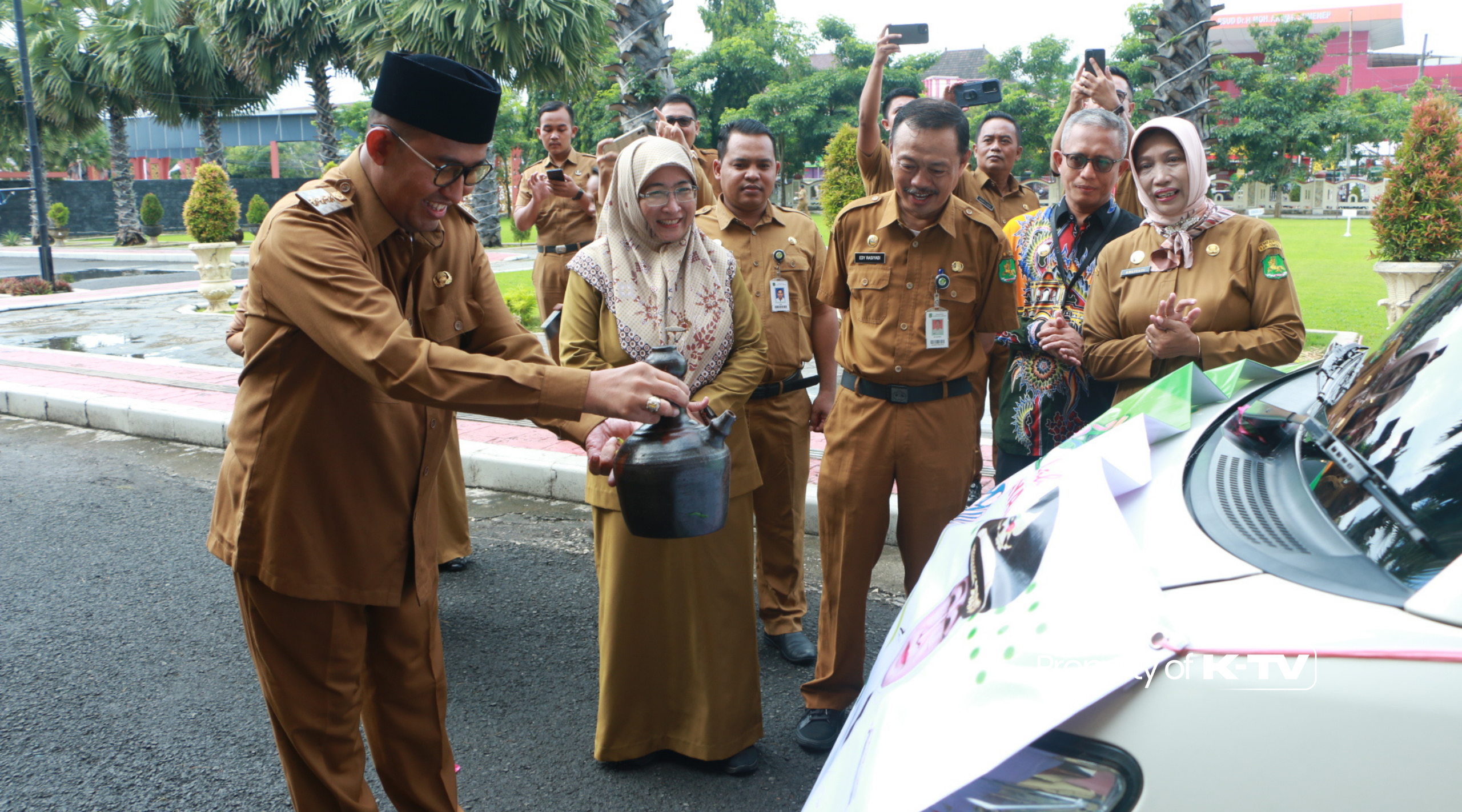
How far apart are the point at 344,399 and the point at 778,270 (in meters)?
2.25

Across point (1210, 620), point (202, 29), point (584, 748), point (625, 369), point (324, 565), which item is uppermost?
point (202, 29)

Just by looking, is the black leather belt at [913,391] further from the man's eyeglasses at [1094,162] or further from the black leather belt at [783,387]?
the man's eyeglasses at [1094,162]

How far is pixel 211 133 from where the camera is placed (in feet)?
92.4

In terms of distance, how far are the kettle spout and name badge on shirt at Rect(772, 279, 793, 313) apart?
156cm

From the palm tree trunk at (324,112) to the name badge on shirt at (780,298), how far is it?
2183 centimetres

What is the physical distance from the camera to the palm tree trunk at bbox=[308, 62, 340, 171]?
2359 centimetres

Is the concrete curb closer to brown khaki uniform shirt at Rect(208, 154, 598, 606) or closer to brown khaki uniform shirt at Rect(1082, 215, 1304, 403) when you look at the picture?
brown khaki uniform shirt at Rect(1082, 215, 1304, 403)

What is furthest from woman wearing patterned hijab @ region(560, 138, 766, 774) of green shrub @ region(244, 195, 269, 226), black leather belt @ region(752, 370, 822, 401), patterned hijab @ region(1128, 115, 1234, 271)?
green shrub @ region(244, 195, 269, 226)

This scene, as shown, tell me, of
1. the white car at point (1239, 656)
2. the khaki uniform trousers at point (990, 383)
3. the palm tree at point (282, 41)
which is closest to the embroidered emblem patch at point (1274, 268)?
the khaki uniform trousers at point (990, 383)

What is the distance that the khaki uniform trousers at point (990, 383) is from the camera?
135 inches

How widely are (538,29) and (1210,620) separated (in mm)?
15500

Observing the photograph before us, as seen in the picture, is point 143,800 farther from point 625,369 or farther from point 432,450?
point 625,369

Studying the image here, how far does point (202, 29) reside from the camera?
26188 mm

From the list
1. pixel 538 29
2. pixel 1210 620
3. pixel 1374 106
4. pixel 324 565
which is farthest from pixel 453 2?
pixel 1374 106
